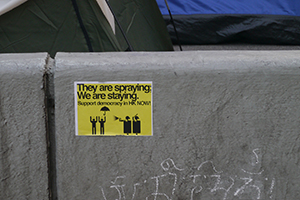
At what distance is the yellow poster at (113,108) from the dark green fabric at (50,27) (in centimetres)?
105

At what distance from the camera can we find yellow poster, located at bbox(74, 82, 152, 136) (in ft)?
5.80

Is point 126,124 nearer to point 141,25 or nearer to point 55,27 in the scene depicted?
point 55,27

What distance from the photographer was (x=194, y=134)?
5.93ft

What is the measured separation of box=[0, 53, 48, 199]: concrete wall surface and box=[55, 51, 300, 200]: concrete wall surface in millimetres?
73

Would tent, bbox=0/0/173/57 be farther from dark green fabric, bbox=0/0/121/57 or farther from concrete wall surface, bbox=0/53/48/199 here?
concrete wall surface, bbox=0/53/48/199

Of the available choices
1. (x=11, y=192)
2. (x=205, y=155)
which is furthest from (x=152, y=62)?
(x=11, y=192)

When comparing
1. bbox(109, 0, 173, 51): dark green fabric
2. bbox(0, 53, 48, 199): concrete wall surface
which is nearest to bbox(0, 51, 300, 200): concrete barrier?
bbox(0, 53, 48, 199): concrete wall surface

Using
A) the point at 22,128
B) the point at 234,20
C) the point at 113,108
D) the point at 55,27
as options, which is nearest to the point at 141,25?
the point at 55,27

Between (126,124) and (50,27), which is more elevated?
(50,27)

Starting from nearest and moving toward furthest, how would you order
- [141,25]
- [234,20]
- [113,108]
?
[113,108] < [141,25] < [234,20]

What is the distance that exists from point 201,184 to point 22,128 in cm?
94

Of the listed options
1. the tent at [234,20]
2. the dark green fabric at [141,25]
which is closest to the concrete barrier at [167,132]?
the dark green fabric at [141,25]

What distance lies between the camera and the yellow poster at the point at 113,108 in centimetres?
177

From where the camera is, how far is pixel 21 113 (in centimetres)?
177
